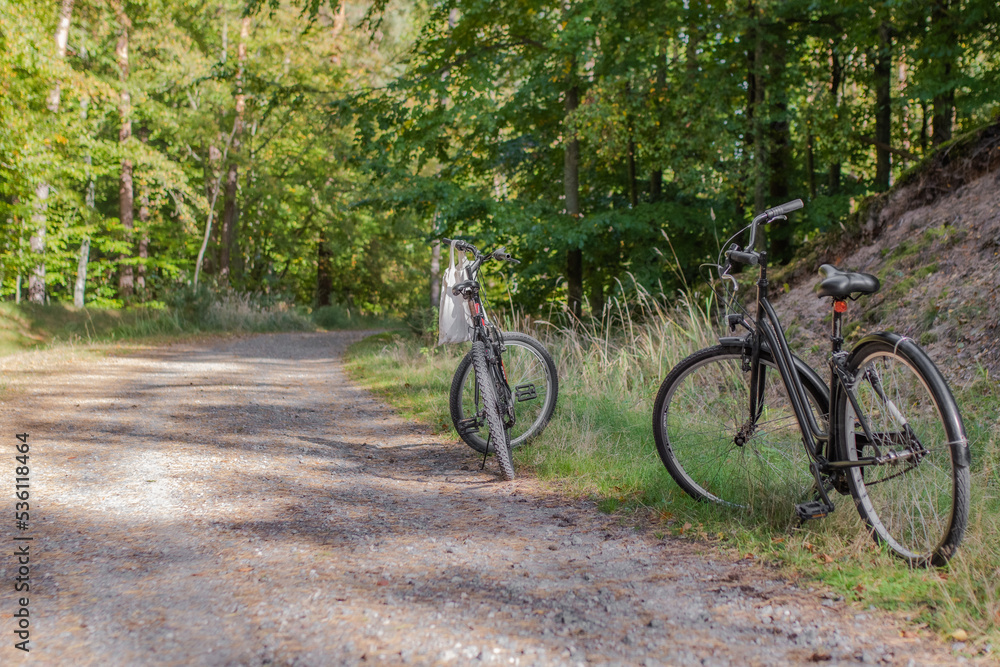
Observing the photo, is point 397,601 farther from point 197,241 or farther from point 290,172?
point 197,241

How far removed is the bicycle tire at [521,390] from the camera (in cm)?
504

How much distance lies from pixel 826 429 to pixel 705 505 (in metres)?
0.75

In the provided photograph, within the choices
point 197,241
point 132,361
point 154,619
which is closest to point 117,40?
point 197,241

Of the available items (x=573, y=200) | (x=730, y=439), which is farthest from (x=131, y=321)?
(x=730, y=439)

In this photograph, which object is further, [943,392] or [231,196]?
[231,196]

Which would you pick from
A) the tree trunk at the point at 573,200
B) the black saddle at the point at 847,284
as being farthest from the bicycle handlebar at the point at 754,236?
the tree trunk at the point at 573,200

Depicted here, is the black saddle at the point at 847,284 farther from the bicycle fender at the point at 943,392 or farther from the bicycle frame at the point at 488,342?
the bicycle frame at the point at 488,342

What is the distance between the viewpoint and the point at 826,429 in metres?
3.15

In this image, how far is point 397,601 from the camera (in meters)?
2.57

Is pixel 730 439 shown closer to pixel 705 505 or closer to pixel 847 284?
pixel 705 505

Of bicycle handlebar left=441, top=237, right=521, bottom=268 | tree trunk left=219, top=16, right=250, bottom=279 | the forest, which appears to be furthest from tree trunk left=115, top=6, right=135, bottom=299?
bicycle handlebar left=441, top=237, right=521, bottom=268

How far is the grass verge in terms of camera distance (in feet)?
8.16

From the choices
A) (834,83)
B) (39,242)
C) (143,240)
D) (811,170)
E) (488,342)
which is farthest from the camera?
(143,240)

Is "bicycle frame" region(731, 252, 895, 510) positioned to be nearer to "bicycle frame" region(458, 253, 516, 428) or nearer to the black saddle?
the black saddle
